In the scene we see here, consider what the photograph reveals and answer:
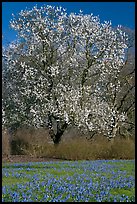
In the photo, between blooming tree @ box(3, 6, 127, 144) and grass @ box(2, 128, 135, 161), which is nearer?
grass @ box(2, 128, 135, 161)

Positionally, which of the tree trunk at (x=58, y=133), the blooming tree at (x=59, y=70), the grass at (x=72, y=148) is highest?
the blooming tree at (x=59, y=70)

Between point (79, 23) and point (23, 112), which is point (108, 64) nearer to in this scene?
point (79, 23)

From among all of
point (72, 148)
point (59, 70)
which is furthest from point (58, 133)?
point (59, 70)

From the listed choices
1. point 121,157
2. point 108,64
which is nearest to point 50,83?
point 108,64

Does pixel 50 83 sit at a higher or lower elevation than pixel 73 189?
higher

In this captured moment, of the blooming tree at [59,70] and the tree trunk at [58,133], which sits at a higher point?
the blooming tree at [59,70]

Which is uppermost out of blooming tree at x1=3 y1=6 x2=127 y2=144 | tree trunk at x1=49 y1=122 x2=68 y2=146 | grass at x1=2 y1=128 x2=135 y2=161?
blooming tree at x1=3 y1=6 x2=127 y2=144

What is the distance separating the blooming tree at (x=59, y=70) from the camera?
69.3 ft

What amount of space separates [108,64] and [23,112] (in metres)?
5.77

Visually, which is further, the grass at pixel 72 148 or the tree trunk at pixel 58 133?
the tree trunk at pixel 58 133

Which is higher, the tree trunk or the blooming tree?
the blooming tree

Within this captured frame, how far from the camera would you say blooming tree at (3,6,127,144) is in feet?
69.3

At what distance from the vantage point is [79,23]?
70.5 feet

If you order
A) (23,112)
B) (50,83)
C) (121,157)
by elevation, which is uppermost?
(50,83)
